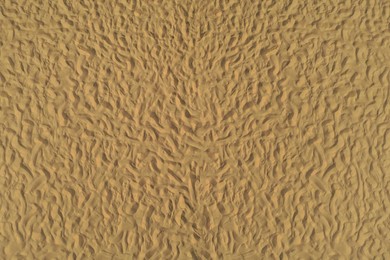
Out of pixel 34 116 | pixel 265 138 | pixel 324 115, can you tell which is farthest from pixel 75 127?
pixel 324 115

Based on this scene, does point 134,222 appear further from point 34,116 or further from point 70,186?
point 34,116

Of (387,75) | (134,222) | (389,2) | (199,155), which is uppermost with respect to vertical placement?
(389,2)

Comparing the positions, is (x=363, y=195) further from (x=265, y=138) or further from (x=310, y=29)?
(x=310, y=29)

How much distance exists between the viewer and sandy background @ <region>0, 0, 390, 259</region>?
0.65 metres

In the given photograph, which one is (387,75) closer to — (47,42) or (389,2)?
(389,2)

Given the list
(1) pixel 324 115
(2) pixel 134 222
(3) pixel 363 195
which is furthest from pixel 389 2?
(2) pixel 134 222

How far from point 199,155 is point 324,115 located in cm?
22

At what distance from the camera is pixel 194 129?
675mm

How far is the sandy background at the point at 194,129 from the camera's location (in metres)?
0.65

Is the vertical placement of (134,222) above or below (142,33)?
below

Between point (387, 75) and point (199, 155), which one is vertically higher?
point (387, 75)

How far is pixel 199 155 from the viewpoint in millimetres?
669

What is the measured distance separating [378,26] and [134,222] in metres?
0.53

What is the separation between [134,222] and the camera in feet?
2.13
